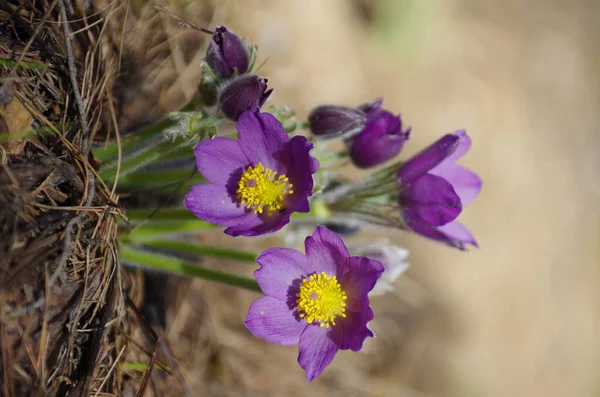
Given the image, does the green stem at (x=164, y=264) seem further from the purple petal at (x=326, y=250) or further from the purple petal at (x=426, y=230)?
the purple petal at (x=426, y=230)

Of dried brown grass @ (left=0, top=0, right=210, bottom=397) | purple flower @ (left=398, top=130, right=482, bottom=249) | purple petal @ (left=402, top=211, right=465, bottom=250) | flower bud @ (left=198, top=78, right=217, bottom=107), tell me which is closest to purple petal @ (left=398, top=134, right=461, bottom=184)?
purple flower @ (left=398, top=130, right=482, bottom=249)

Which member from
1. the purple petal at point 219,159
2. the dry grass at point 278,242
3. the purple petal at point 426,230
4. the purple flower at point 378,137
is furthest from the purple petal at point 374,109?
the dry grass at point 278,242

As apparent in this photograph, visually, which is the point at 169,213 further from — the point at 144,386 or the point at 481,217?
the point at 481,217

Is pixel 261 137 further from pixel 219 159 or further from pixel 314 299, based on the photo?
pixel 314 299

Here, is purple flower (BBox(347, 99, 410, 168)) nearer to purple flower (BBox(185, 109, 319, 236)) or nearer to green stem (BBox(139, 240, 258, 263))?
purple flower (BBox(185, 109, 319, 236))

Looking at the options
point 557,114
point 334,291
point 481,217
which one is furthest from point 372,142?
point 557,114

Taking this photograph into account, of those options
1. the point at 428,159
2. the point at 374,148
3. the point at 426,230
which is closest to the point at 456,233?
the point at 426,230
